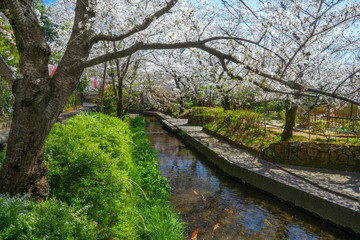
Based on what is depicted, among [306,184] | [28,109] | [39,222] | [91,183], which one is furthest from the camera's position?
[306,184]

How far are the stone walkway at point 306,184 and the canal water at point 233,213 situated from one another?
235 millimetres

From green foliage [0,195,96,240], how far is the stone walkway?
5086 millimetres

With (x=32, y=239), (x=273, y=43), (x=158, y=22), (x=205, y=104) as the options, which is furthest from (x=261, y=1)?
(x=205, y=104)

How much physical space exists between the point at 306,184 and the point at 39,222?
6.36 meters

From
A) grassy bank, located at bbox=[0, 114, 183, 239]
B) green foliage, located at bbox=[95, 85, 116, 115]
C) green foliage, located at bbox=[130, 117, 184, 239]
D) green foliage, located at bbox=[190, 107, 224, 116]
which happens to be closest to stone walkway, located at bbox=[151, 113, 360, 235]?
green foliage, located at bbox=[130, 117, 184, 239]

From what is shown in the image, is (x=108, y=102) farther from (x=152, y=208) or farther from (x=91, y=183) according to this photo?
(x=91, y=183)

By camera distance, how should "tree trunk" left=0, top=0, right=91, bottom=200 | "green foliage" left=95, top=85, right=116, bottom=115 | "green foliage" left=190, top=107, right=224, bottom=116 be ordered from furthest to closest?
"green foliage" left=190, top=107, right=224, bottom=116 < "green foliage" left=95, top=85, right=116, bottom=115 < "tree trunk" left=0, top=0, right=91, bottom=200

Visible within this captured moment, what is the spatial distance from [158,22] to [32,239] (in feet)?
33.2

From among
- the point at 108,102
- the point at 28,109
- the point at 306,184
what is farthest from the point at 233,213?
the point at 108,102

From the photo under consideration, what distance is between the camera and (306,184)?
276 inches

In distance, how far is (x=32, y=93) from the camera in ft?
10.9

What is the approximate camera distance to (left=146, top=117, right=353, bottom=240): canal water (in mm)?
5656

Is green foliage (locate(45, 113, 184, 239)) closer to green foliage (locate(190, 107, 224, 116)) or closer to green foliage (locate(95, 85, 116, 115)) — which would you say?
green foliage (locate(95, 85, 116, 115))

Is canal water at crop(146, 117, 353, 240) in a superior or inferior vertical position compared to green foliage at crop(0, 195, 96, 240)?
inferior
